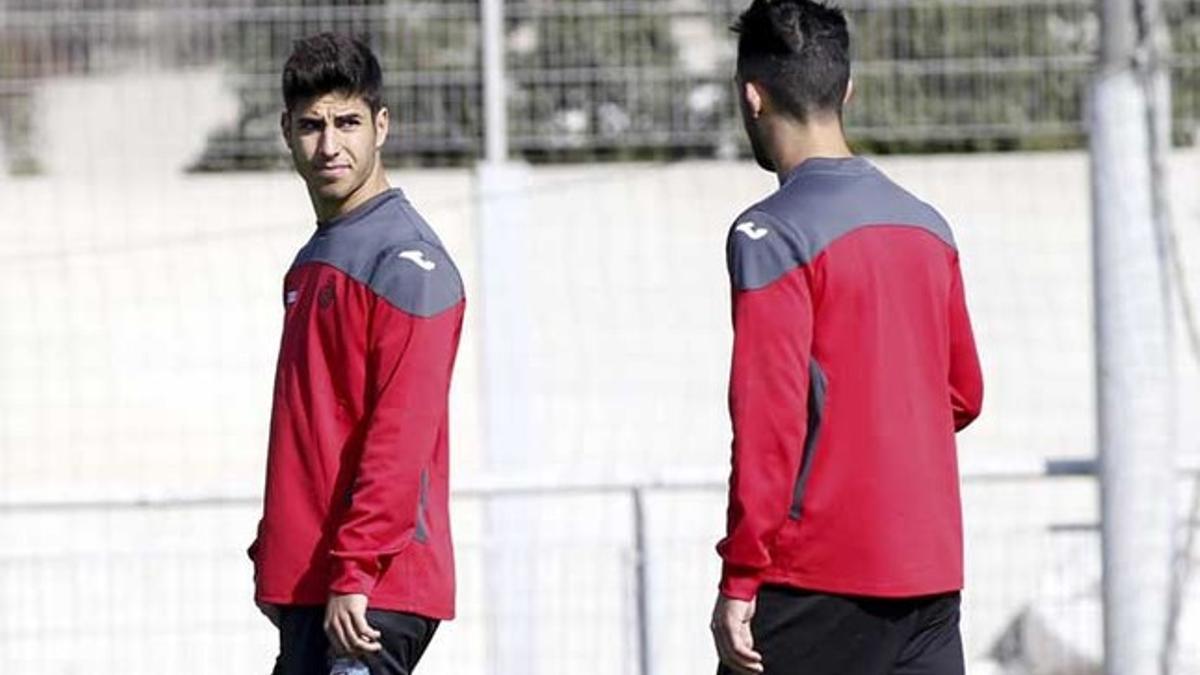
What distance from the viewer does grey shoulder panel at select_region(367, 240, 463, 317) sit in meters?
4.25

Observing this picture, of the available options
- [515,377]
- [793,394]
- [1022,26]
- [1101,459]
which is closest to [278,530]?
[793,394]

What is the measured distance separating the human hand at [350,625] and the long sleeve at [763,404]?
2.13ft

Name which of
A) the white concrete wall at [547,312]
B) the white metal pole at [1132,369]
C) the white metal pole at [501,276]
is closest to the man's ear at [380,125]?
the white metal pole at [1132,369]

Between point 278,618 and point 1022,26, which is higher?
point 1022,26

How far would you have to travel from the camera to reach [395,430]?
4.19 meters

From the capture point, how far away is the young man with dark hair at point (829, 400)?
3902 mm

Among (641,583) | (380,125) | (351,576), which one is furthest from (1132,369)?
(351,576)

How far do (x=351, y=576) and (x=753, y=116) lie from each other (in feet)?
3.40

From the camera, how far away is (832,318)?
3982 mm

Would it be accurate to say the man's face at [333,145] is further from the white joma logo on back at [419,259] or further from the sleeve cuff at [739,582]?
the sleeve cuff at [739,582]

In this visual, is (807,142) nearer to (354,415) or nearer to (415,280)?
(415,280)

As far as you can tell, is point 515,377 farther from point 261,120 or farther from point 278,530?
point 278,530

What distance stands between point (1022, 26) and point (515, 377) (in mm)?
2463

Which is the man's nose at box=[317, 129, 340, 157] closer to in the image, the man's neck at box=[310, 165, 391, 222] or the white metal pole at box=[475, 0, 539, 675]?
the man's neck at box=[310, 165, 391, 222]
